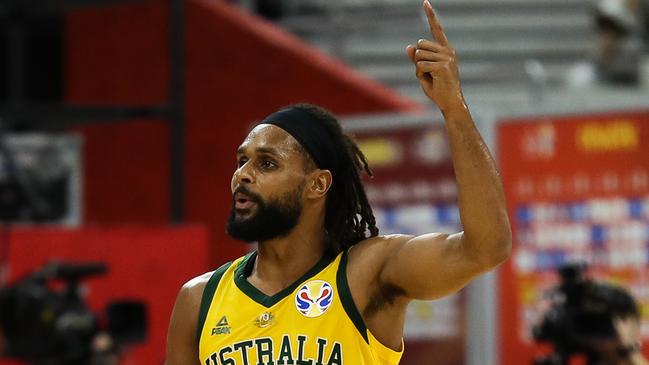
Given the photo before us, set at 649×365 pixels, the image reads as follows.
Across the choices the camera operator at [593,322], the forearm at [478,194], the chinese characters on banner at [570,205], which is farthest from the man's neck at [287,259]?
the chinese characters on banner at [570,205]

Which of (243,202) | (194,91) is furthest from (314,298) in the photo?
(194,91)

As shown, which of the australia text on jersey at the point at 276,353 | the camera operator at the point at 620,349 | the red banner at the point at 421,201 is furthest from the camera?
the red banner at the point at 421,201

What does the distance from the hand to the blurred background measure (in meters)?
3.02

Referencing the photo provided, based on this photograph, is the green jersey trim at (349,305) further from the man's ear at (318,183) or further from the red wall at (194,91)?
the red wall at (194,91)

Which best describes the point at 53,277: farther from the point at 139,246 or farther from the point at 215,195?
the point at 215,195

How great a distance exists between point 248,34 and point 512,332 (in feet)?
9.98

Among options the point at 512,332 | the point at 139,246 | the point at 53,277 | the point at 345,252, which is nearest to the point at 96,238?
the point at 139,246

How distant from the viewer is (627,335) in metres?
5.57

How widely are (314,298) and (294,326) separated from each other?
9cm

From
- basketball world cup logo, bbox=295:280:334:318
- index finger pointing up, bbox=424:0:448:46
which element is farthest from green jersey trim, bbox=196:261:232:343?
index finger pointing up, bbox=424:0:448:46

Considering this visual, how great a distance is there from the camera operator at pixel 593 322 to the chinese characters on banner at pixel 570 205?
2.41 meters

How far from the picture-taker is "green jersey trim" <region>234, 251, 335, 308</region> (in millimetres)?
3882

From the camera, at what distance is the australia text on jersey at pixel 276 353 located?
374 centimetres

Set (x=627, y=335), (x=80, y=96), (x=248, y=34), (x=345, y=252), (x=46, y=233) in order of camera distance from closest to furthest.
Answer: (x=345, y=252) → (x=627, y=335) → (x=46, y=233) → (x=248, y=34) → (x=80, y=96)
